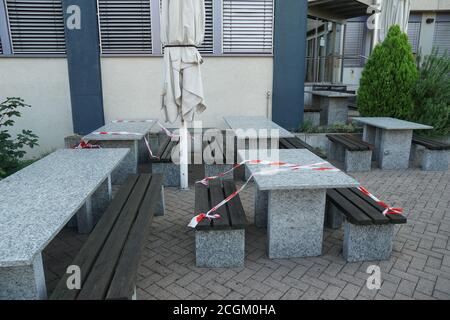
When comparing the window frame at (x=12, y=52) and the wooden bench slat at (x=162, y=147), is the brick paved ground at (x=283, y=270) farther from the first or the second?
the window frame at (x=12, y=52)

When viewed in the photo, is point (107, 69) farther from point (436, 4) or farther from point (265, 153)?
point (436, 4)

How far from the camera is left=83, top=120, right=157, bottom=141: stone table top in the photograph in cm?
530

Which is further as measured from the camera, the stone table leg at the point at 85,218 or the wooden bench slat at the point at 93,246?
the stone table leg at the point at 85,218

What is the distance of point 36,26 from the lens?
7270mm

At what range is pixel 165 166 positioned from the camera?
19.1 feet

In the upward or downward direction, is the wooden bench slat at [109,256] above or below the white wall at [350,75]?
below

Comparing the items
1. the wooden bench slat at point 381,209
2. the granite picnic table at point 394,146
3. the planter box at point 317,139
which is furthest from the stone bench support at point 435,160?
the wooden bench slat at point 381,209

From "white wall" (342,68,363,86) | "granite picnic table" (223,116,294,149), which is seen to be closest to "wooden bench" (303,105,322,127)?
"granite picnic table" (223,116,294,149)

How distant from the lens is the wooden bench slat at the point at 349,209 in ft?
11.1

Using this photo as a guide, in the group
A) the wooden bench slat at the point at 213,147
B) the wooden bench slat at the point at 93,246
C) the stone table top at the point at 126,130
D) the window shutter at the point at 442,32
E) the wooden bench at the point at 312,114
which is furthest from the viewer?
the window shutter at the point at 442,32

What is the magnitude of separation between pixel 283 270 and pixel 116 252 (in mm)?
1594

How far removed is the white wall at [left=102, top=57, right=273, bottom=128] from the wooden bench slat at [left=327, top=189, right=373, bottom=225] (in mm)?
4274

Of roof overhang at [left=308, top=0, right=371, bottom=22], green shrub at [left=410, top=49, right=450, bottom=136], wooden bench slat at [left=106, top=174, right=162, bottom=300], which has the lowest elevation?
wooden bench slat at [left=106, top=174, right=162, bottom=300]

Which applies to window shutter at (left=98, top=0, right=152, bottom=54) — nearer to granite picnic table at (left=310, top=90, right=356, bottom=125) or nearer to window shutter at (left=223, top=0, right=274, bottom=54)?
window shutter at (left=223, top=0, right=274, bottom=54)
